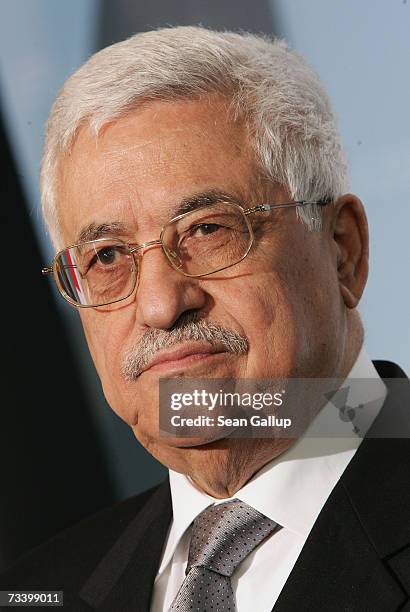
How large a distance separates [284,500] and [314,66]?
1.10m

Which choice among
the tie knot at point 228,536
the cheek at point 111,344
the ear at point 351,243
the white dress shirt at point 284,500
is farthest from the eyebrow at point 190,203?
the tie knot at point 228,536

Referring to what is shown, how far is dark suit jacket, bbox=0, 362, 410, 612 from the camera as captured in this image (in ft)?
4.98

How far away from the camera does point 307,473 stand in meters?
1.74

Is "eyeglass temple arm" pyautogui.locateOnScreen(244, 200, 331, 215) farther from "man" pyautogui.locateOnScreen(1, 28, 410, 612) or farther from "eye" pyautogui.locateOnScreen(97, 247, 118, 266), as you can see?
"eye" pyautogui.locateOnScreen(97, 247, 118, 266)

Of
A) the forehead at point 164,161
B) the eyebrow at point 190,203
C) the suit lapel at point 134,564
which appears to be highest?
the forehead at point 164,161

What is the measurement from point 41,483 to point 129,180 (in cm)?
120

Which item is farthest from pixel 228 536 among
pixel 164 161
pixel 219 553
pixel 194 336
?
pixel 164 161

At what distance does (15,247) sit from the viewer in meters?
2.56

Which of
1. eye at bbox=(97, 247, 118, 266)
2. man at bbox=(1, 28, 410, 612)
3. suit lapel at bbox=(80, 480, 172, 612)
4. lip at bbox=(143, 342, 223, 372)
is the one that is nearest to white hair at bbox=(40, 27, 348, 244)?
man at bbox=(1, 28, 410, 612)

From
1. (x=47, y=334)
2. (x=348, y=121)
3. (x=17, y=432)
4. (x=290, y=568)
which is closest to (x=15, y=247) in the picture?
(x=47, y=334)

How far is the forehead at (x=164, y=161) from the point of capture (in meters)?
1.69

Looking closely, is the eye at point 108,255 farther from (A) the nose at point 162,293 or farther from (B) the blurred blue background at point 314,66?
(B) the blurred blue background at point 314,66

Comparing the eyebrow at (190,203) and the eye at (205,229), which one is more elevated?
the eyebrow at (190,203)

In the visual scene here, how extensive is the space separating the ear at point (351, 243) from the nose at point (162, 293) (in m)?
0.35
